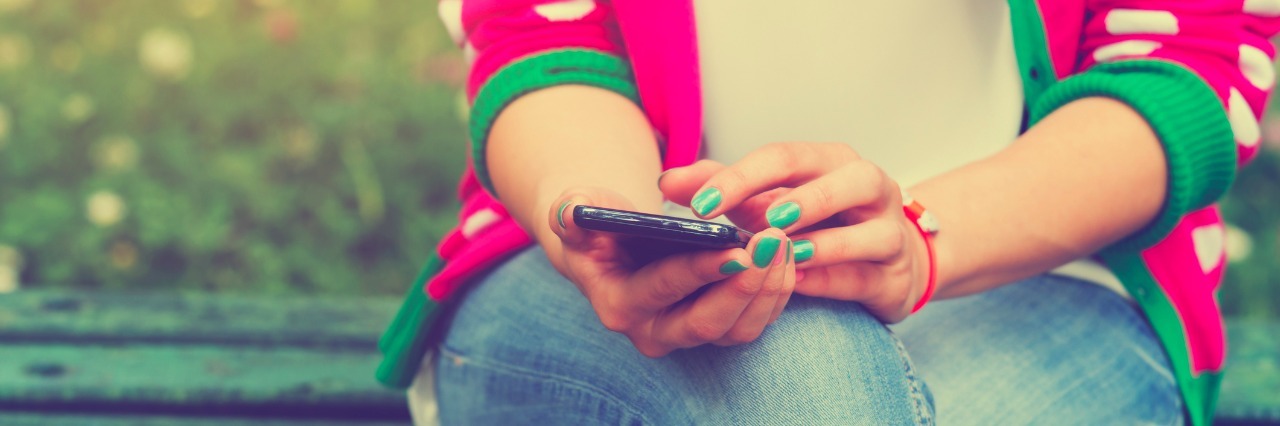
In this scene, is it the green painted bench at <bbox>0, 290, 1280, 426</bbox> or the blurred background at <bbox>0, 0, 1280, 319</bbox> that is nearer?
the green painted bench at <bbox>0, 290, 1280, 426</bbox>

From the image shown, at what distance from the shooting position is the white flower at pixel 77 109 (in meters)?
2.11

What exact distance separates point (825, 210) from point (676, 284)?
110 millimetres

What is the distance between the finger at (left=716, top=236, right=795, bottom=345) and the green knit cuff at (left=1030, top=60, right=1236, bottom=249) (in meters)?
0.37

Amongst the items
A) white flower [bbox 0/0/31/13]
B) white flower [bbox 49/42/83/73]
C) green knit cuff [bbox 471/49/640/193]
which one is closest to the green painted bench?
green knit cuff [bbox 471/49/640/193]

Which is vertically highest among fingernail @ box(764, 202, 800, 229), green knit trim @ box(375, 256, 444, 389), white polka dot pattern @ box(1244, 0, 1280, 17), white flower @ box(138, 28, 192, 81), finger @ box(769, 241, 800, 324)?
fingernail @ box(764, 202, 800, 229)

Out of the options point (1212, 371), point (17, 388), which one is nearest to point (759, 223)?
point (1212, 371)

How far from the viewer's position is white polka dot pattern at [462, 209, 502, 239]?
1.05 meters

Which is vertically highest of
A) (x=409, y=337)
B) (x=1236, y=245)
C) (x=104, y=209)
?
(x=409, y=337)

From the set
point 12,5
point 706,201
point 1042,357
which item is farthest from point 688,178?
point 12,5

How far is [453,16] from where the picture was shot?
1.06 m

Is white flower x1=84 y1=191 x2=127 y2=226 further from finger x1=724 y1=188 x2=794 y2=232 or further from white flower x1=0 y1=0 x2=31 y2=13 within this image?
finger x1=724 y1=188 x2=794 y2=232

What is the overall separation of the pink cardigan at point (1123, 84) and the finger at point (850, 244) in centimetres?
25

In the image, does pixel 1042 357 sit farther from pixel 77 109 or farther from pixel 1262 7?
pixel 77 109

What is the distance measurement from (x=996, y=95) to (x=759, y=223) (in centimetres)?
35
